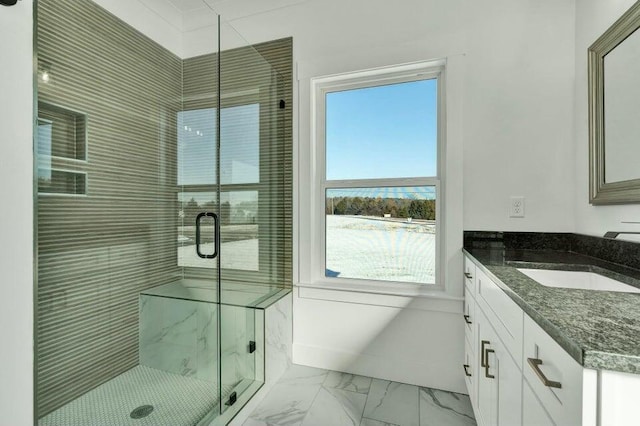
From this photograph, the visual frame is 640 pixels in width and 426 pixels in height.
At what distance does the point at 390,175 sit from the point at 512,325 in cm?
129

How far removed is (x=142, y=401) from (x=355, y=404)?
48.3 inches

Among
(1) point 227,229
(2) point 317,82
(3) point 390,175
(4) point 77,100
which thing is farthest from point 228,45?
(3) point 390,175

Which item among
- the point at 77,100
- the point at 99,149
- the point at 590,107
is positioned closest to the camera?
the point at 590,107

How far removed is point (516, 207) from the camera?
173 cm

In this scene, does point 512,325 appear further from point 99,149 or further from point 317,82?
point 99,149

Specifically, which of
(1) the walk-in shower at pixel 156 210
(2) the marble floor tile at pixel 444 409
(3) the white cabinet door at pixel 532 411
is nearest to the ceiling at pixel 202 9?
(1) the walk-in shower at pixel 156 210

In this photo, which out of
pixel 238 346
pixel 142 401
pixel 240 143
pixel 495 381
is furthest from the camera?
pixel 240 143

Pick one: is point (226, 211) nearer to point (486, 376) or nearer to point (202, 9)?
point (486, 376)

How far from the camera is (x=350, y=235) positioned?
2141 mm

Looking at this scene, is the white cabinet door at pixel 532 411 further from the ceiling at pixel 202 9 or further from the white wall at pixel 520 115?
the ceiling at pixel 202 9

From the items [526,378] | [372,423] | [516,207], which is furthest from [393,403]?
[516,207]
